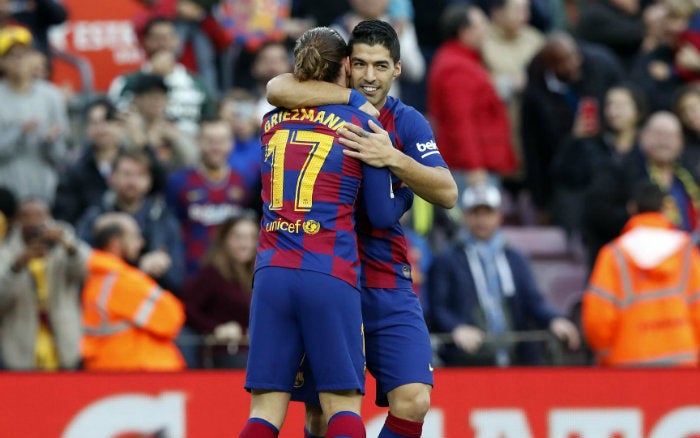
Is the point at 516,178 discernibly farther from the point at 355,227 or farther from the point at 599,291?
the point at 355,227

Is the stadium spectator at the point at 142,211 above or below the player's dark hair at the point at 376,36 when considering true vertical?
below

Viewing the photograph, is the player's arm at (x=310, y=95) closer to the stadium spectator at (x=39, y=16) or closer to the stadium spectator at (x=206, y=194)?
the stadium spectator at (x=206, y=194)

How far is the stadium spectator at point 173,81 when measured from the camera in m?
12.5

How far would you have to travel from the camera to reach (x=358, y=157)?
650cm

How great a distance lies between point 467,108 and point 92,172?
3255 mm

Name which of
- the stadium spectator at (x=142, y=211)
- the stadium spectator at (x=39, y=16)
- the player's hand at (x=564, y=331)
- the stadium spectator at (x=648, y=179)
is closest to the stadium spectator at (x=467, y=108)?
the stadium spectator at (x=648, y=179)

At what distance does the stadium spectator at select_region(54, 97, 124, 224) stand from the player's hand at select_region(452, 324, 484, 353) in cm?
305

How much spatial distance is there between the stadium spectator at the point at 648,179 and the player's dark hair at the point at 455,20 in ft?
5.97

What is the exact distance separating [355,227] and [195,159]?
536cm

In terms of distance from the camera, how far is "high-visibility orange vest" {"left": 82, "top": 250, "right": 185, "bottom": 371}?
952 centimetres

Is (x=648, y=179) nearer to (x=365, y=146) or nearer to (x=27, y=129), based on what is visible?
(x=27, y=129)

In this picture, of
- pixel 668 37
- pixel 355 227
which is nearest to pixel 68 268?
pixel 355 227

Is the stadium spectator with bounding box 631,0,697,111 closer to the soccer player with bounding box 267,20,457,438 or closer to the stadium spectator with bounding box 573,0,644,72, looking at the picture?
the stadium spectator with bounding box 573,0,644,72

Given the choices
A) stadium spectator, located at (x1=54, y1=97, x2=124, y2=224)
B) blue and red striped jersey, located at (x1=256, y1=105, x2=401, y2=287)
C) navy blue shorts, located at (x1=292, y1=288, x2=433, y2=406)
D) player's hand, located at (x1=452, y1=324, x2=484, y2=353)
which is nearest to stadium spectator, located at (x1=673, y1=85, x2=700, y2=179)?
player's hand, located at (x1=452, y1=324, x2=484, y2=353)
